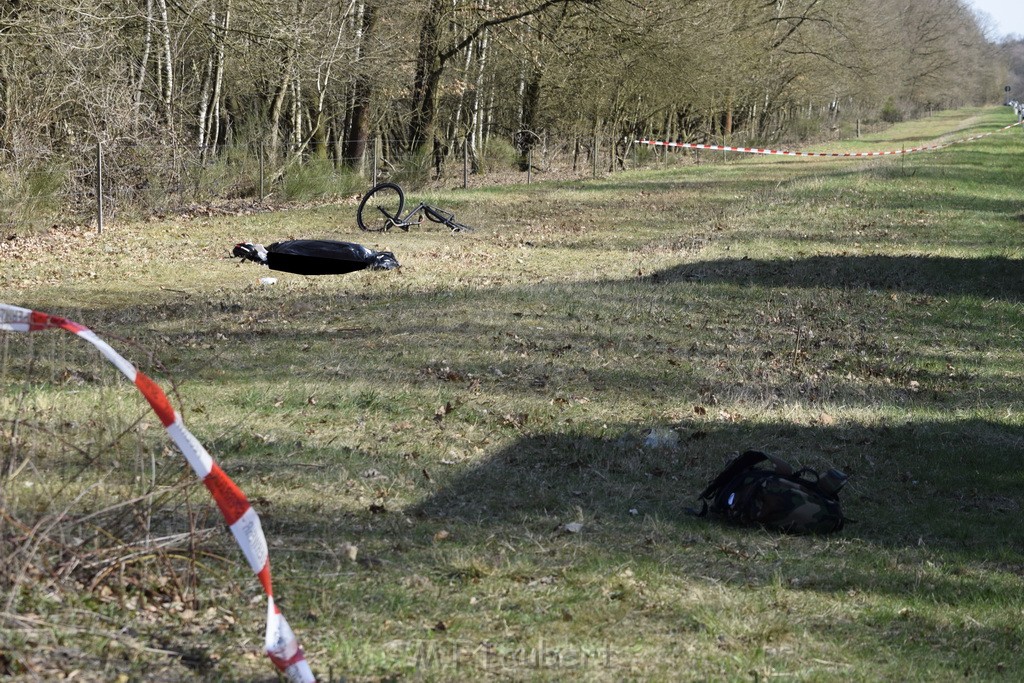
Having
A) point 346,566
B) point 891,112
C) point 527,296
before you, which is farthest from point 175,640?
point 891,112

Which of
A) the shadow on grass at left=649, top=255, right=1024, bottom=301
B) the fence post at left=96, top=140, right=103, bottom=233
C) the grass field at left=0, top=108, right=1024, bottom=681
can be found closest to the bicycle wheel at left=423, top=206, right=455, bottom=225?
the grass field at left=0, top=108, right=1024, bottom=681

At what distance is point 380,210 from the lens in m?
21.6

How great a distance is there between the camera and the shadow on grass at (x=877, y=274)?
54.1ft

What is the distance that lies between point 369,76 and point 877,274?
56.3 feet

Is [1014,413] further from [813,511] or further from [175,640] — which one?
[175,640]

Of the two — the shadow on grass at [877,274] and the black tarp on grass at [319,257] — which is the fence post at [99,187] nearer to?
the black tarp on grass at [319,257]

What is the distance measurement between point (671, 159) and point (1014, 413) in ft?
124

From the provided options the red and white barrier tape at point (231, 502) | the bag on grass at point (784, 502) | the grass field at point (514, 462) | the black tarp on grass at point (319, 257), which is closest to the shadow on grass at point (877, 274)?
the grass field at point (514, 462)

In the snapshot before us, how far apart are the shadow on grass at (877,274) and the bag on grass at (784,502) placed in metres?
9.43

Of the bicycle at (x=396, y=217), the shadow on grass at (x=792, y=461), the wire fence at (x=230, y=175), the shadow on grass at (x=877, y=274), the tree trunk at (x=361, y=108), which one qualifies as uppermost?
the tree trunk at (x=361, y=108)

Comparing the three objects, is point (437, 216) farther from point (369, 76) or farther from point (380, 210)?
point (369, 76)

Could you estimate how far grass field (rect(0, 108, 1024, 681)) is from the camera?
461cm

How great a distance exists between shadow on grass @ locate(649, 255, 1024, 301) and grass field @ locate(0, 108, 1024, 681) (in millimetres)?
93

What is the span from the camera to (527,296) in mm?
14258
